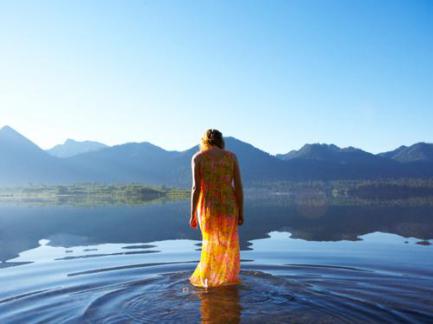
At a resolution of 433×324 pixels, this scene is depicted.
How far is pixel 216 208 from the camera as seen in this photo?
35.8ft

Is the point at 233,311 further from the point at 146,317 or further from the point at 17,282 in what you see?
the point at 17,282

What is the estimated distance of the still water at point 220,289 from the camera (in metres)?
8.39

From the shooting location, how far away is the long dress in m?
10.8

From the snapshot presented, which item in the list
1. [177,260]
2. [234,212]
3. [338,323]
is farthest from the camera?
[177,260]

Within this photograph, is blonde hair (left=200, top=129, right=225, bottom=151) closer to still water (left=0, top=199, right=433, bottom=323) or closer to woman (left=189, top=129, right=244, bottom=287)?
woman (left=189, top=129, right=244, bottom=287)

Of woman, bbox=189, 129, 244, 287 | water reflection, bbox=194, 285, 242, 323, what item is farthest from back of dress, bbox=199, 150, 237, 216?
water reflection, bbox=194, 285, 242, 323

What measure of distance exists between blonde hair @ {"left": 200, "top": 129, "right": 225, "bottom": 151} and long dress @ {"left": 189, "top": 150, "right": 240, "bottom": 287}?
267mm

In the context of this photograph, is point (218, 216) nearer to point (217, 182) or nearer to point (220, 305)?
point (217, 182)

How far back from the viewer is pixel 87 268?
14688 millimetres

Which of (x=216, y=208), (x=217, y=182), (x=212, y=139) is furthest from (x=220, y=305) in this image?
(x=212, y=139)

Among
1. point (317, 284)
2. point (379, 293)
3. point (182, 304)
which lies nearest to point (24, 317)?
point (182, 304)

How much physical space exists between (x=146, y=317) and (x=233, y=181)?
4.33m

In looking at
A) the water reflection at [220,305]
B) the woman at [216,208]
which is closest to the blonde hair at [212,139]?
the woman at [216,208]

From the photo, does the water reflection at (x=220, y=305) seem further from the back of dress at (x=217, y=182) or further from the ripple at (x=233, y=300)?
the back of dress at (x=217, y=182)
